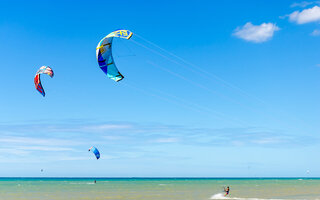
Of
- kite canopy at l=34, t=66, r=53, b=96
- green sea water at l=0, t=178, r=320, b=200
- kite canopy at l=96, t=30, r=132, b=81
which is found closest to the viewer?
kite canopy at l=96, t=30, r=132, b=81

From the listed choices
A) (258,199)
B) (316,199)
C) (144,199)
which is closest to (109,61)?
(144,199)

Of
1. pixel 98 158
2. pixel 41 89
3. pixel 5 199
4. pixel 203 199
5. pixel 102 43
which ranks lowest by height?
pixel 5 199

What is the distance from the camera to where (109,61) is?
18.4 m

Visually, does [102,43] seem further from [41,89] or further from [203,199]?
[203,199]

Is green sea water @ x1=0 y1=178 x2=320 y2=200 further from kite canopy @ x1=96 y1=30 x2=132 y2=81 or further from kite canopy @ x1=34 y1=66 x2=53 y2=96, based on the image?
kite canopy @ x1=96 y1=30 x2=132 y2=81

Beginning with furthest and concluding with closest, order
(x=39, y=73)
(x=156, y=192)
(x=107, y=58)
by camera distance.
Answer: (x=156, y=192) → (x=39, y=73) → (x=107, y=58)

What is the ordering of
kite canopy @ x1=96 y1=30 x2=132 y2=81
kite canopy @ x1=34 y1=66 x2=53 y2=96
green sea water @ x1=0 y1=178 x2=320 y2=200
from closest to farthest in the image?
kite canopy @ x1=96 y1=30 x2=132 y2=81
kite canopy @ x1=34 y1=66 x2=53 y2=96
green sea water @ x1=0 y1=178 x2=320 y2=200

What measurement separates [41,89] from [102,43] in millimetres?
5307

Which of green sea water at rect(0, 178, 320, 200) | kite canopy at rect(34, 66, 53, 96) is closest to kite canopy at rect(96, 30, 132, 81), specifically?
kite canopy at rect(34, 66, 53, 96)

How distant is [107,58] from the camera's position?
61.0ft

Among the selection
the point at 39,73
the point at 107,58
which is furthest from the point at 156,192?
the point at 107,58

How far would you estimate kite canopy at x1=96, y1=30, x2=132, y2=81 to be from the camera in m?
17.7

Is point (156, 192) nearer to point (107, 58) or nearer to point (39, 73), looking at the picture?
point (39, 73)

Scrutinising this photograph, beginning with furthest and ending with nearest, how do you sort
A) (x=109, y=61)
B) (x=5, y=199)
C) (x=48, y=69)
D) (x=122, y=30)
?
(x=5, y=199) < (x=48, y=69) < (x=109, y=61) < (x=122, y=30)
